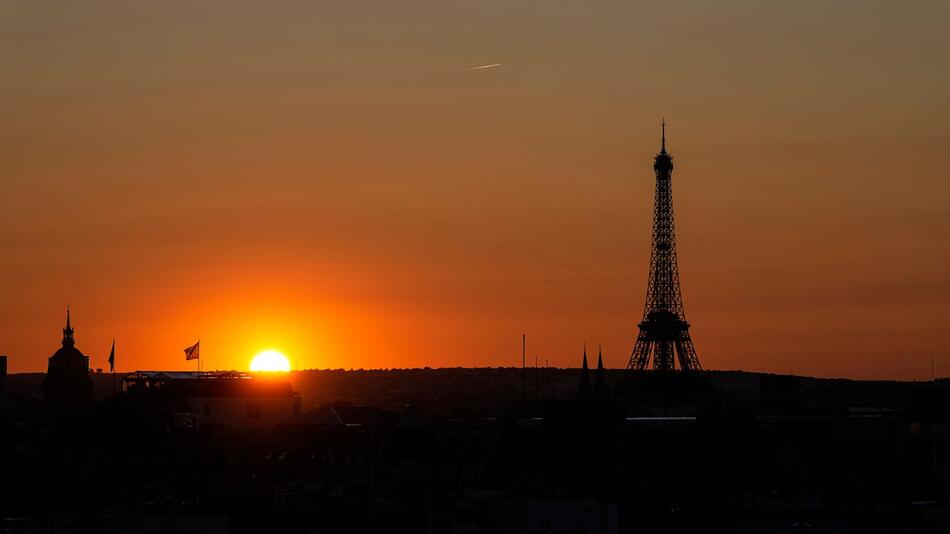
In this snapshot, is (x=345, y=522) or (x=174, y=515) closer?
(x=174, y=515)

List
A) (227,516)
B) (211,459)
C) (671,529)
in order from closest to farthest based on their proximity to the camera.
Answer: (227,516) → (671,529) → (211,459)

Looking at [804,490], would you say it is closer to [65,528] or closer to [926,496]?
[926,496]

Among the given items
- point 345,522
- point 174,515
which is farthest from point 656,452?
point 174,515

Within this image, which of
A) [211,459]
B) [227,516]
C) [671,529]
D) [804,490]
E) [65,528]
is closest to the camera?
[65,528]

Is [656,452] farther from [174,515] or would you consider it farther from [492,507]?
[174,515]

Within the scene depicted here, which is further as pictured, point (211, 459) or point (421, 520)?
point (211, 459)

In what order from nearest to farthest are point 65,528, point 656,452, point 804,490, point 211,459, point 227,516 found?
point 65,528 < point 227,516 < point 804,490 < point 656,452 < point 211,459

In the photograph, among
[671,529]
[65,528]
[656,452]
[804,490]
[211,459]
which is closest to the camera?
[65,528]

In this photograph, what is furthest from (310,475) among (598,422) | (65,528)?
(65,528)

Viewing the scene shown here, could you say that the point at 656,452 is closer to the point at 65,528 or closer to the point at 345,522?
the point at 345,522
